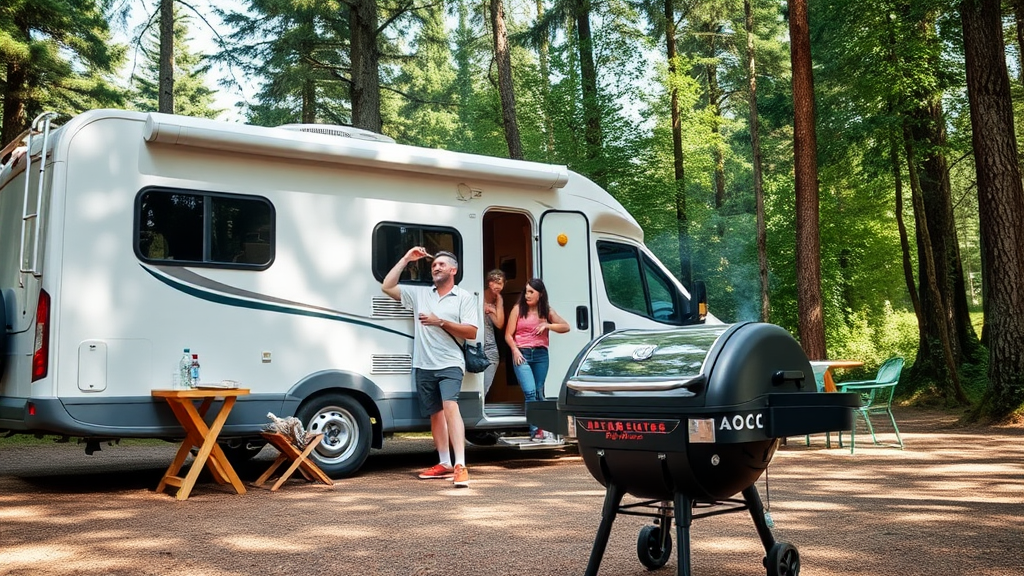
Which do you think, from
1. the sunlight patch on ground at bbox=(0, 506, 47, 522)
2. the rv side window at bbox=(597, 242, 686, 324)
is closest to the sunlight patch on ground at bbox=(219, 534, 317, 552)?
the sunlight patch on ground at bbox=(0, 506, 47, 522)

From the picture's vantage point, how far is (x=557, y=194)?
8.83 meters

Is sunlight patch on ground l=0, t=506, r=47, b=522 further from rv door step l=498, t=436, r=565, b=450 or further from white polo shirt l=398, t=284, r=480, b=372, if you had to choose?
rv door step l=498, t=436, r=565, b=450

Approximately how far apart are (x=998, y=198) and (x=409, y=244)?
23.8 feet

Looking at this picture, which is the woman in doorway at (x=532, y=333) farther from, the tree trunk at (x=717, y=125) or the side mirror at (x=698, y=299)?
the tree trunk at (x=717, y=125)

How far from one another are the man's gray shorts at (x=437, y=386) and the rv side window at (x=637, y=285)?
2.26 m

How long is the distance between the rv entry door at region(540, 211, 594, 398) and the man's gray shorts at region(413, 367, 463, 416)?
55.8 inches

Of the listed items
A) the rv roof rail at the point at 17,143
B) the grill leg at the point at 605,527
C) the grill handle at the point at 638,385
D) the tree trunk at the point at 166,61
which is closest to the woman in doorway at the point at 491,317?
the rv roof rail at the point at 17,143

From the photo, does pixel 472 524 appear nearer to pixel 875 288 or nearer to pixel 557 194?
pixel 557 194

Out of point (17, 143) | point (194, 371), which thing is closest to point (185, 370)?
point (194, 371)

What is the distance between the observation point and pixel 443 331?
7.47m

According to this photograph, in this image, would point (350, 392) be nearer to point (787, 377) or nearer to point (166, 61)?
point (787, 377)

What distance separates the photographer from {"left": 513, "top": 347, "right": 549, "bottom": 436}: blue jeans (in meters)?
8.34

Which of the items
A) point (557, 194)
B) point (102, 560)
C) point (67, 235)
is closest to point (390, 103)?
point (557, 194)

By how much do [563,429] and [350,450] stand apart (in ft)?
13.4
